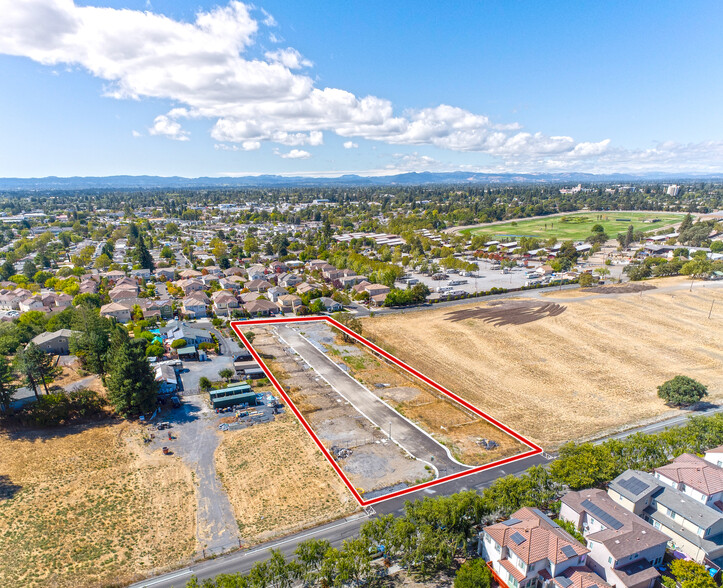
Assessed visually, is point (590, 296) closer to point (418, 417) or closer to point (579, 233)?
point (418, 417)

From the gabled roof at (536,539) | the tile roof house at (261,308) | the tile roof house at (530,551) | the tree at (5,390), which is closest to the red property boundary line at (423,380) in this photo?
the tile roof house at (261,308)

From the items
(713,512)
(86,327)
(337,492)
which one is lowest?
(337,492)

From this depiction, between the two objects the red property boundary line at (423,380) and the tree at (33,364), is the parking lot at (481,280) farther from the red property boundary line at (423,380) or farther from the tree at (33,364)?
the tree at (33,364)

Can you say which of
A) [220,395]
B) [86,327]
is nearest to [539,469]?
[220,395]

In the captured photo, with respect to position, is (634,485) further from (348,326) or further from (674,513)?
(348,326)

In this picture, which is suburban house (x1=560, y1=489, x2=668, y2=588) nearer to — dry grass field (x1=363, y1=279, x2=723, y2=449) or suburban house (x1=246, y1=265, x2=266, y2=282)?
dry grass field (x1=363, y1=279, x2=723, y2=449)

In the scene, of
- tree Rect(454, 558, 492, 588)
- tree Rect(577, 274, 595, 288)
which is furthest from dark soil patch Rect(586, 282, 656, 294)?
tree Rect(454, 558, 492, 588)

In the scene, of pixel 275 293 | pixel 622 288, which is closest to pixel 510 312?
pixel 622 288
